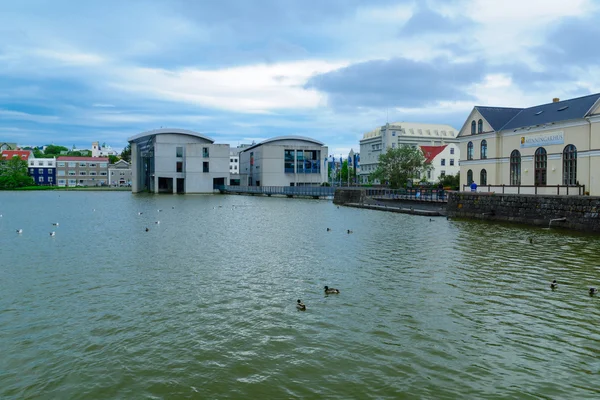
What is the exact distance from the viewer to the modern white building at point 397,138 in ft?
457

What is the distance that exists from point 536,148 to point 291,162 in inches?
2715

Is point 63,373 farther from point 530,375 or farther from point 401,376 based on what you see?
point 530,375

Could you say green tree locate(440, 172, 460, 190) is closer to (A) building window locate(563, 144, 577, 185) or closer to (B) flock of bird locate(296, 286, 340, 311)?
(A) building window locate(563, 144, 577, 185)

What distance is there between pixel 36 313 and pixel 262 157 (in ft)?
307

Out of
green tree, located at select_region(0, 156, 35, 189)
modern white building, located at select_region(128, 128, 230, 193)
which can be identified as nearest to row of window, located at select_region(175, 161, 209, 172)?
modern white building, located at select_region(128, 128, 230, 193)

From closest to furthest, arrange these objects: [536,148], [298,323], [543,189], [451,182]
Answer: [298,323], [543,189], [536,148], [451,182]

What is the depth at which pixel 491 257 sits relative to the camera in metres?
20.7

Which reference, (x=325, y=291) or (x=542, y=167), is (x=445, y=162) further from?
(x=325, y=291)

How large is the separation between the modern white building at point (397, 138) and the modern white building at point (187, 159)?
54.4m

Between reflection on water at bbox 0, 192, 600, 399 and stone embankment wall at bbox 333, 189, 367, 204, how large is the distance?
3948 cm

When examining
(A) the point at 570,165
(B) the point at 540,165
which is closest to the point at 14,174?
(B) the point at 540,165

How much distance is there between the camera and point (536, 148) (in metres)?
42.5

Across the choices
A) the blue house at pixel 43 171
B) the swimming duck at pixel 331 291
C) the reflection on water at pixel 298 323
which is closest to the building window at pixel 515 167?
the reflection on water at pixel 298 323

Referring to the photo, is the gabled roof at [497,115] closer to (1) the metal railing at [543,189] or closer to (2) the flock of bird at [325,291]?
(1) the metal railing at [543,189]
